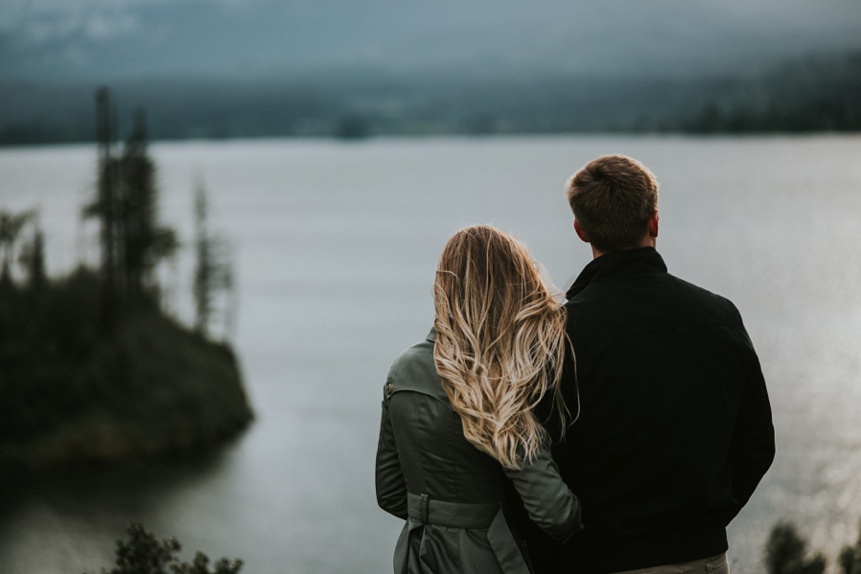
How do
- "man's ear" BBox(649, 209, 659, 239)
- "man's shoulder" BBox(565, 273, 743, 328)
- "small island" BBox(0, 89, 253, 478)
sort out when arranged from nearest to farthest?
"man's shoulder" BBox(565, 273, 743, 328) < "man's ear" BBox(649, 209, 659, 239) < "small island" BBox(0, 89, 253, 478)

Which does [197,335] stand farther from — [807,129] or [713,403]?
[807,129]

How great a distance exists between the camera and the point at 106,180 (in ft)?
147

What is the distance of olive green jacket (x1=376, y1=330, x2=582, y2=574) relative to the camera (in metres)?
2.86

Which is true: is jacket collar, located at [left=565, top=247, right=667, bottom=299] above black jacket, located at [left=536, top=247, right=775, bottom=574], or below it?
above

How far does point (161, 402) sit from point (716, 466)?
132 ft

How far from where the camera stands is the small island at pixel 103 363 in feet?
124

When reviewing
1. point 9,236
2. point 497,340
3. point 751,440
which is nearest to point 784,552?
point 751,440

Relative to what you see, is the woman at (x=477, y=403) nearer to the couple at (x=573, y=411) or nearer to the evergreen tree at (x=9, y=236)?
the couple at (x=573, y=411)

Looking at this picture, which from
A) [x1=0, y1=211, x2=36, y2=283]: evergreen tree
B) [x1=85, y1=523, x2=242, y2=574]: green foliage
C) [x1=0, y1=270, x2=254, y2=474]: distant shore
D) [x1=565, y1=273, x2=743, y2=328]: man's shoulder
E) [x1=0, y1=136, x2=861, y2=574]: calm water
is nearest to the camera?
[x1=565, y1=273, x2=743, y2=328]: man's shoulder

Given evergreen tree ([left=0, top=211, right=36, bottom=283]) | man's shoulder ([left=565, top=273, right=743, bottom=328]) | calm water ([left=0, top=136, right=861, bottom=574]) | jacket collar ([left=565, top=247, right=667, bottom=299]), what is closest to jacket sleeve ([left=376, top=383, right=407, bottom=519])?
man's shoulder ([left=565, top=273, right=743, bottom=328])

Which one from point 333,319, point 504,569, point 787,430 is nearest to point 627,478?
point 504,569

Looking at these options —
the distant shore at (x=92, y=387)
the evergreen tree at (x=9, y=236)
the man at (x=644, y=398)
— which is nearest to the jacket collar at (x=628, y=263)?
the man at (x=644, y=398)

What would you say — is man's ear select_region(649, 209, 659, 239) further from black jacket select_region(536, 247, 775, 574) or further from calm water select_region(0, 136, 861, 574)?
calm water select_region(0, 136, 861, 574)

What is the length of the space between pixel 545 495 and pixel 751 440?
0.75 meters
